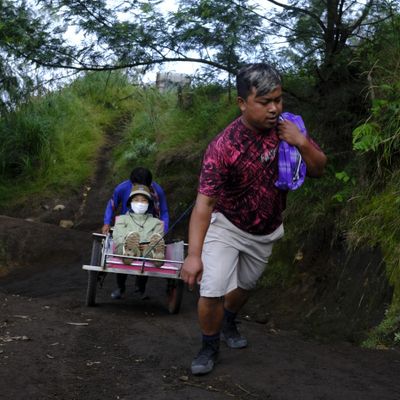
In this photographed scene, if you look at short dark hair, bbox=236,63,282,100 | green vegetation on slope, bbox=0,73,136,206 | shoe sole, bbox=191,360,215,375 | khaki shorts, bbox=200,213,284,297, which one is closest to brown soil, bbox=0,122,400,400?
shoe sole, bbox=191,360,215,375

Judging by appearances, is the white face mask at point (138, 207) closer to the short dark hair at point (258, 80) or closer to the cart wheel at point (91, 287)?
the cart wheel at point (91, 287)

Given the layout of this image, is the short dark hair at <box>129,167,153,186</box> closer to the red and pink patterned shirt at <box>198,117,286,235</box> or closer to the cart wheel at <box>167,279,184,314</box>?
the cart wheel at <box>167,279,184,314</box>

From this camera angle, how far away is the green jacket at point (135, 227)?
806 cm

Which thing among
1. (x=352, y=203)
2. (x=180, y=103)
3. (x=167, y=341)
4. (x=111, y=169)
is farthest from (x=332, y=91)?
(x=111, y=169)

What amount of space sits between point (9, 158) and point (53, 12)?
→ 996 centimetres

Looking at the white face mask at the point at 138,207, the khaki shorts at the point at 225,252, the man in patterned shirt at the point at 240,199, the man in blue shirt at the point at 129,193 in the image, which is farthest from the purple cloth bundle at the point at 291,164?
the man in blue shirt at the point at 129,193

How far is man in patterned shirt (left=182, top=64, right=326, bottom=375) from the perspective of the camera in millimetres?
4695

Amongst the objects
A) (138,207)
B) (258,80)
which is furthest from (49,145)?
(258,80)

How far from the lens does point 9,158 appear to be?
18.0m

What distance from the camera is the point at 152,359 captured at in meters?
5.71

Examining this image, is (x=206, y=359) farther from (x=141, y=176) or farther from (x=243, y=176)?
(x=141, y=176)

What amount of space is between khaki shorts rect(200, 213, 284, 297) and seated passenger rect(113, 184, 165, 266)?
267cm

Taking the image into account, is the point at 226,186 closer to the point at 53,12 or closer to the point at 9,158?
the point at 53,12

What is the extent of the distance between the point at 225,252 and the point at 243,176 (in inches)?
22.1
